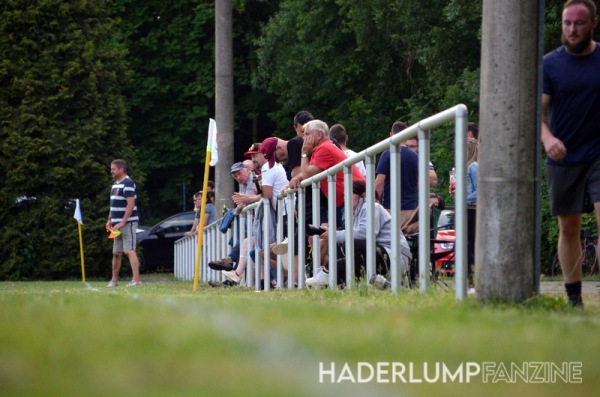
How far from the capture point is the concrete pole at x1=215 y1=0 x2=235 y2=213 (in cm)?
2553

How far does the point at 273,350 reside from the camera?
13.7 feet

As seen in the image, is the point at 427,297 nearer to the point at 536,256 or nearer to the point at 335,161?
the point at 536,256

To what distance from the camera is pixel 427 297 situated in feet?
25.0

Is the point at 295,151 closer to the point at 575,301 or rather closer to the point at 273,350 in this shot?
the point at 575,301

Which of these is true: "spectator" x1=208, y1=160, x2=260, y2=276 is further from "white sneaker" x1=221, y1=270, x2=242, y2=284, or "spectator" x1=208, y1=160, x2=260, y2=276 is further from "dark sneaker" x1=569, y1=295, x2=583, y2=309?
"dark sneaker" x1=569, y1=295, x2=583, y2=309

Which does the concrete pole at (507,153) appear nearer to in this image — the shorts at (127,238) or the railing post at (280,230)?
the railing post at (280,230)

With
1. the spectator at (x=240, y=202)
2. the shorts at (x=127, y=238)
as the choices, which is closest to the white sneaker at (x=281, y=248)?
the spectator at (x=240, y=202)

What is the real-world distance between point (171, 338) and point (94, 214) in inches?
1296

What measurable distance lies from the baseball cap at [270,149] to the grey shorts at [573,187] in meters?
7.75

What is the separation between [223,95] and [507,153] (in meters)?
19.1

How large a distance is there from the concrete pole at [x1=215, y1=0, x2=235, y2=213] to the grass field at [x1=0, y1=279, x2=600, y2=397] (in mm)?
19401

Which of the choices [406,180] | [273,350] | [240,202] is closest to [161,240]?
[240,202]

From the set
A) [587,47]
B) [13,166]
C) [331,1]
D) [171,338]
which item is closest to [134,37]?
[331,1]

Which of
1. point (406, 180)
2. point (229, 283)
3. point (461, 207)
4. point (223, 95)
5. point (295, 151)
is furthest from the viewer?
point (223, 95)
